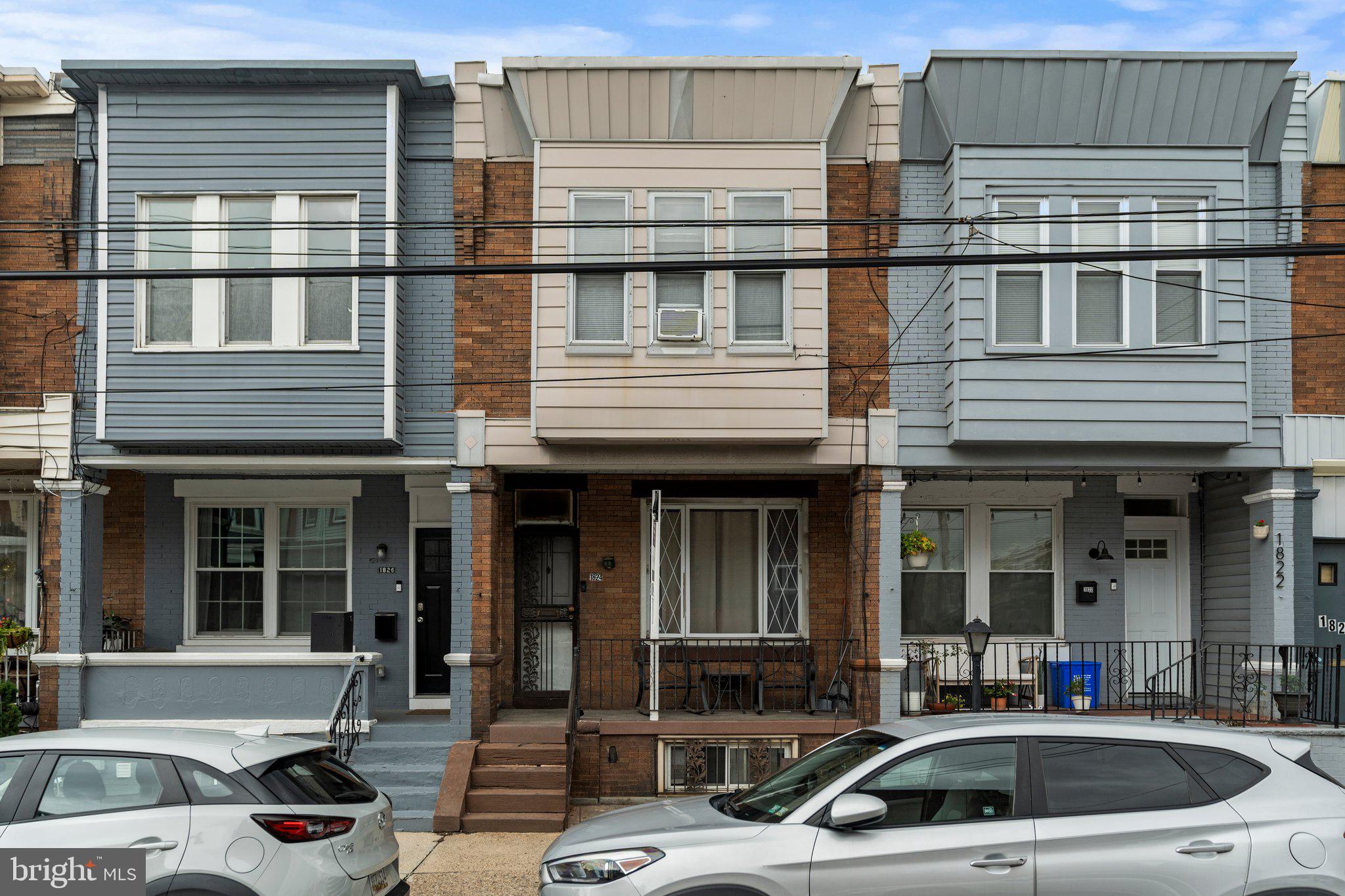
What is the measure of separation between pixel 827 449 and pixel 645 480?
2419mm

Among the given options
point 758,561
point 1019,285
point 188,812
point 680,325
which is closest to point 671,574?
point 758,561

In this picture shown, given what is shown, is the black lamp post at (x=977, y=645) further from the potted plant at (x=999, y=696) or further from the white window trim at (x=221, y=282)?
the white window trim at (x=221, y=282)

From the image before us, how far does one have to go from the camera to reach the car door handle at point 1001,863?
554 cm

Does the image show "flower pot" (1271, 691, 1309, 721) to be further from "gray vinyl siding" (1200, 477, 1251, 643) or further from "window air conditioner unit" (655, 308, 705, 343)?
"window air conditioner unit" (655, 308, 705, 343)

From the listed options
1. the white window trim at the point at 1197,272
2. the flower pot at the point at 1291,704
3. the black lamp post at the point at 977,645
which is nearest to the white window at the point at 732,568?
the black lamp post at the point at 977,645

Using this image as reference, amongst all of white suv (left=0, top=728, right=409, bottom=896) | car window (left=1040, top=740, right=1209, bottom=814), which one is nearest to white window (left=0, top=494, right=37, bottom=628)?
white suv (left=0, top=728, right=409, bottom=896)

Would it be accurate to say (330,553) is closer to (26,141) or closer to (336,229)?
(336,229)

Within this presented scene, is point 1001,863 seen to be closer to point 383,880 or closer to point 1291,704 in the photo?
point 383,880

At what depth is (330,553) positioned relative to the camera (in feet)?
45.0

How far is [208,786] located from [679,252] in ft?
24.0

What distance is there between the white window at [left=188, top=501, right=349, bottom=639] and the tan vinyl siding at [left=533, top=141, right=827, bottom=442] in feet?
12.3

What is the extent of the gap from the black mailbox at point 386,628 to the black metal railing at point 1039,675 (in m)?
5.97

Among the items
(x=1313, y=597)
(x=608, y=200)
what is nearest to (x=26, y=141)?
(x=608, y=200)

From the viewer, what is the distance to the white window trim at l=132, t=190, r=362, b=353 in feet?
38.3
